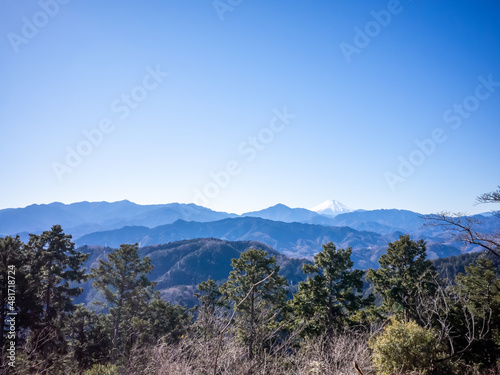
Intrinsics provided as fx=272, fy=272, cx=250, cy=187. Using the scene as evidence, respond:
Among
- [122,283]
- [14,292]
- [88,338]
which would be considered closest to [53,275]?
[14,292]

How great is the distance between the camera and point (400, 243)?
69.9 feet

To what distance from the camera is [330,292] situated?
65.1 ft

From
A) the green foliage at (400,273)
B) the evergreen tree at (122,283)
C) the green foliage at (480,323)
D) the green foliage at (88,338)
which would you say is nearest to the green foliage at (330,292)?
the green foliage at (400,273)

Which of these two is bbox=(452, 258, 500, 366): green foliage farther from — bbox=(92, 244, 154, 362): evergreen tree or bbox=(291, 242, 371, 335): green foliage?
bbox=(92, 244, 154, 362): evergreen tree

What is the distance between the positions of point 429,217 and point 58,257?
20.6 metres

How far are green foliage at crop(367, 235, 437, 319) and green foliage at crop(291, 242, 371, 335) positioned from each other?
1985 millimetres

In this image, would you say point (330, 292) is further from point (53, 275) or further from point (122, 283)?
point (53, 275)

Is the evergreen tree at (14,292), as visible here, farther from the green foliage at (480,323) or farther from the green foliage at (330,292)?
the green foliage at (480,323)

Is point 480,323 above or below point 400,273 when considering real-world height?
below

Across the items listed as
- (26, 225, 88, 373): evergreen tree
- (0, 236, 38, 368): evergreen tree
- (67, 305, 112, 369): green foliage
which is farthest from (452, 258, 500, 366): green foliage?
(26, 225, 88, 373): evergreen tree

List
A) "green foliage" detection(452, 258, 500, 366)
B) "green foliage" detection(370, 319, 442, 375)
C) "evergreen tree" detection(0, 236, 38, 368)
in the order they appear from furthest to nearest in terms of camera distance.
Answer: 1. "green foliage" detection(452, 258, 500, 366)
2. "evergreen tree" detection(0, 236, 38, 368)
3. "green foliage" detection(370, 319, 442, 375)

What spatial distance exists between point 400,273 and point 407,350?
551 inches

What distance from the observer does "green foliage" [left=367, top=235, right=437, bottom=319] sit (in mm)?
19922

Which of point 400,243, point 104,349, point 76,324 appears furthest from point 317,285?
point 76,324
